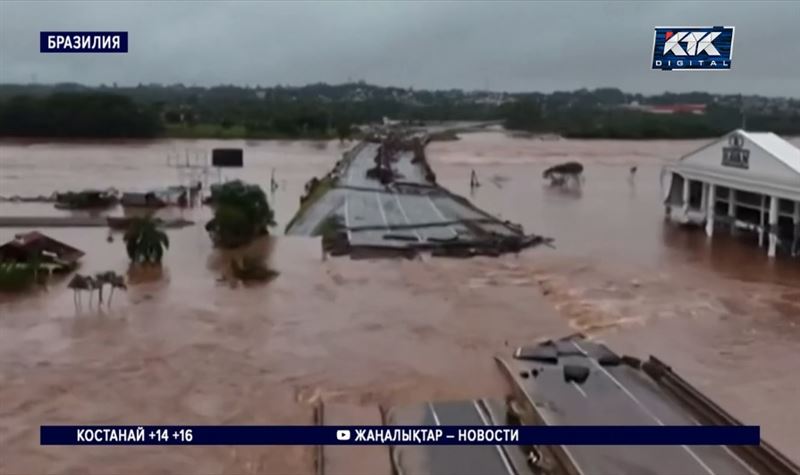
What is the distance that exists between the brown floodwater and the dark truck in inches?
5.7

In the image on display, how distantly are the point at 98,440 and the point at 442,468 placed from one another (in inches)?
38.5

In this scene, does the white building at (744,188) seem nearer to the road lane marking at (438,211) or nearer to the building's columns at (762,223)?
the building's columns at (762,223)

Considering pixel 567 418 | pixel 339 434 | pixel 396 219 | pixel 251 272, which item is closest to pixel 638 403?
pixel 567 418

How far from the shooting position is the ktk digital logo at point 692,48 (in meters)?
1.52

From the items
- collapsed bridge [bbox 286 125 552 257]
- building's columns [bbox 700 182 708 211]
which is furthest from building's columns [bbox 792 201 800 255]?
collapsed bridge [bbox 286 125 552 257]

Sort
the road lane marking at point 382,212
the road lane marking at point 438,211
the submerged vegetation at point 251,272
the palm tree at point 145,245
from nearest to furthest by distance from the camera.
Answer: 1. the submerged vegetation at point 251,272
2. the palm tree at point 145,245
3. the road lane marking at point 438,211
4. the road lane marking at point 382,212

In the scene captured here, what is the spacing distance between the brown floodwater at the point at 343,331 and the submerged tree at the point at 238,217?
0.13 metres

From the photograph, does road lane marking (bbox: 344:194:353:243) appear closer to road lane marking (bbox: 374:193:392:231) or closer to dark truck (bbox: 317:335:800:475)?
road lane marking (bbox: 374:193:392:231)

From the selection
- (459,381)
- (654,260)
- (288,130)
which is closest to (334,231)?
(654,260)

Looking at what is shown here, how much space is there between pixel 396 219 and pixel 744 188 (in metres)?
2.61

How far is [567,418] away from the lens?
2.52 m

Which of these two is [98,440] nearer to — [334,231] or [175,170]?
[334,231]

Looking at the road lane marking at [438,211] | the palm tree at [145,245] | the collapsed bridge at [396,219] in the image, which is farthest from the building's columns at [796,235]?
the palm tree at [145,245]

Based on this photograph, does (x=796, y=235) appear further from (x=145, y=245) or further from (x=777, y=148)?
(x=145, y=245)
